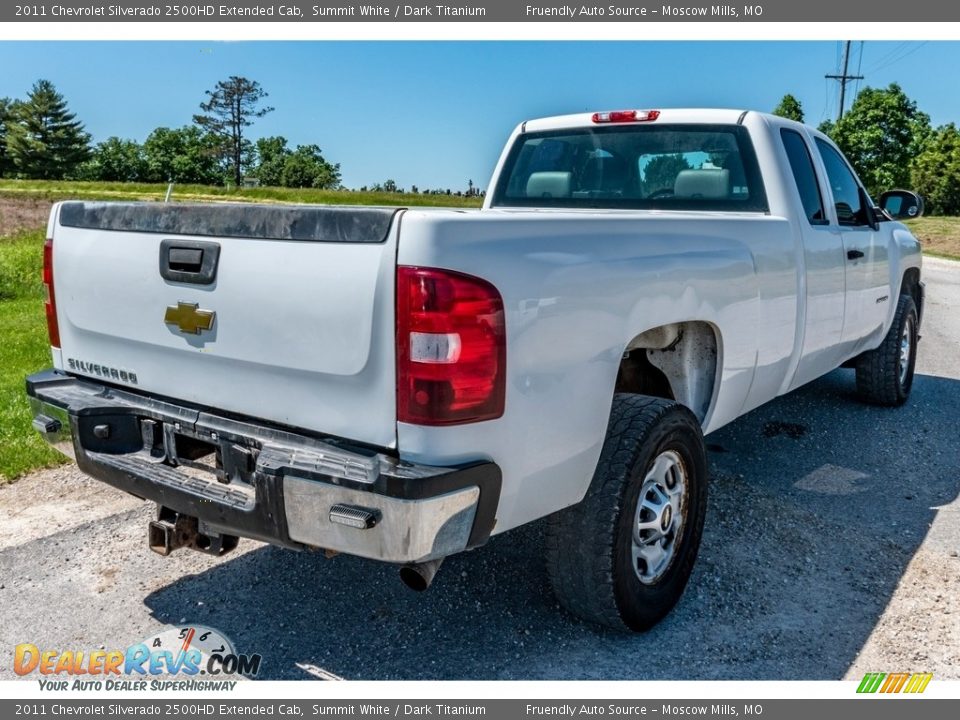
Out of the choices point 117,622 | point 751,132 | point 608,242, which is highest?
point 751,132

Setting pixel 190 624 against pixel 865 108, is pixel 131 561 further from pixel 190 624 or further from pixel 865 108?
pixel 865 108

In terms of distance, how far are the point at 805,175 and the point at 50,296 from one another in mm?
3870

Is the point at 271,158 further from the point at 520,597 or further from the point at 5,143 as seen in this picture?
the point at 520,597

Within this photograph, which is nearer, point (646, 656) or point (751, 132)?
point (646, 656)

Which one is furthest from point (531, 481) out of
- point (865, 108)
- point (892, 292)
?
point (865, 108)

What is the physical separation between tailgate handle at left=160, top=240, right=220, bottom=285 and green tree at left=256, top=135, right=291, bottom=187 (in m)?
71.7

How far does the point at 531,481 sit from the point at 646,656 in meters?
0.98

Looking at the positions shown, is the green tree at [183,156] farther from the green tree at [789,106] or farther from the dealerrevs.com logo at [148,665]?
the dealerrevs.com logo at [148,665]

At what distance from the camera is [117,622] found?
3373 mm

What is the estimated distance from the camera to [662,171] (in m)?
4.77

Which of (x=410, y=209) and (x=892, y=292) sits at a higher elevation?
(x=410, y=209)

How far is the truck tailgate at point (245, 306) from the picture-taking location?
243 centimetres

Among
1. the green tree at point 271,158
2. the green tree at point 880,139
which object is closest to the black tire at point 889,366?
the green tree at point 880,139

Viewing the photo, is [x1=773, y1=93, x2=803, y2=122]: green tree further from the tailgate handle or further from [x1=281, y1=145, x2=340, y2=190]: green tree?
the tailgate handle
